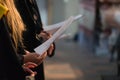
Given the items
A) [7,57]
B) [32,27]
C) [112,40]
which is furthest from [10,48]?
[112,40]

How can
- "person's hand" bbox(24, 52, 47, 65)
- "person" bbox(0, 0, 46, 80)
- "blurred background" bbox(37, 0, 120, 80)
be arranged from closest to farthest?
"person" bbox(0, 0, 46, 80) < "person's hand" bbox(24, 52, 47, 65) < "blurred background" bbox(37, 0, 120, 80)

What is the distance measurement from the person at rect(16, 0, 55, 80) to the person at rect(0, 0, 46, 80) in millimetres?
184

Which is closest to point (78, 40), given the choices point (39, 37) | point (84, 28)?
point (84, 28)

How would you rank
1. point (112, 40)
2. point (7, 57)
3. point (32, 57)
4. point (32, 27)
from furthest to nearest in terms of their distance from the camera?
point (112, 40), point (32, 27), point (32, 57), point (7, 57)

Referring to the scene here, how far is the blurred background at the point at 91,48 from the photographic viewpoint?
194 inches

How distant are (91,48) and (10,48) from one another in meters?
5.49

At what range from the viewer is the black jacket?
1.19 m

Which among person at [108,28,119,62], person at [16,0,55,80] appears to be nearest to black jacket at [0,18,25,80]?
person at [16,0,55,80]

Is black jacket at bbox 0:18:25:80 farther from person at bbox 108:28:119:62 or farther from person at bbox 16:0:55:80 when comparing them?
person at bbox 108:28:119:62

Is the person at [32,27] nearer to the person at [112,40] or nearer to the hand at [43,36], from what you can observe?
the hand at [43,36]

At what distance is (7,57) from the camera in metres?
1.20

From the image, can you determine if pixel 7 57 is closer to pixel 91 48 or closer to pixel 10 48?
pixel 10 48

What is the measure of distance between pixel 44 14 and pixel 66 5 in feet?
2.85

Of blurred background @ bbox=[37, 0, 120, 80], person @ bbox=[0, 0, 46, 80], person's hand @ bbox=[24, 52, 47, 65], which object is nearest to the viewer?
person @ bbox=[0, 0, 46, 80]
